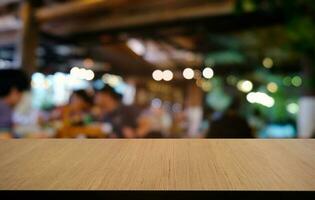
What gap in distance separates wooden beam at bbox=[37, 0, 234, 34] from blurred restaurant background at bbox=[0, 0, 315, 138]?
0.02 metres

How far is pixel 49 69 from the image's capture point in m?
8.55

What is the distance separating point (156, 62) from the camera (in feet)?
31.6

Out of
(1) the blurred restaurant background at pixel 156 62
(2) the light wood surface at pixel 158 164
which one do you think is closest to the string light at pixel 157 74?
(1) the blurred restaurant background at pixel 156 62

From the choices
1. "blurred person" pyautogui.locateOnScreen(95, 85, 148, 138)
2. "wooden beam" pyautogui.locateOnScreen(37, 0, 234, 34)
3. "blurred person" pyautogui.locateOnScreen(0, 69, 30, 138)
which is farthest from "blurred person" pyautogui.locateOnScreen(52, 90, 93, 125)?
"wooden beam" pyautogui.locateOnScreen(37, 0, 234, 34)

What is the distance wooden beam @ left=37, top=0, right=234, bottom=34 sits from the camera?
491cm

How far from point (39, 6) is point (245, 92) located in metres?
6.29

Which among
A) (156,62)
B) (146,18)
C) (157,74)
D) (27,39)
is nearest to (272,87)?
(156,62)

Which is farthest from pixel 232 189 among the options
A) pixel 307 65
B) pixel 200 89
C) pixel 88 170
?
pixel 200 89

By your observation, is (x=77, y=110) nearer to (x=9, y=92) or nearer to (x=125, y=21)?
(x=9, y=92)

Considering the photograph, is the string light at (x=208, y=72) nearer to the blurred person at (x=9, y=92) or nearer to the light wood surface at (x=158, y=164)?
the blurred person at (x=9, y=92)

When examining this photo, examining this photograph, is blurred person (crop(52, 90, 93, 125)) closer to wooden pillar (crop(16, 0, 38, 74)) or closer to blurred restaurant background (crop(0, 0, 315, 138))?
blurred restaurant background (crop(0, 0, 315, 138))

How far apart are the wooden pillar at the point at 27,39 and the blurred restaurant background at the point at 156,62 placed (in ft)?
0.05

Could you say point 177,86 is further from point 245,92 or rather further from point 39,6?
point 39,6

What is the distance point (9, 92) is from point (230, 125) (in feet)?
10.1
